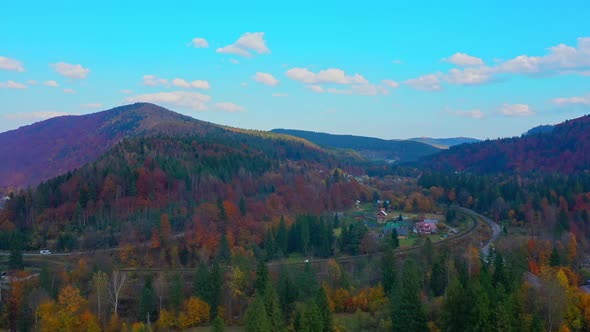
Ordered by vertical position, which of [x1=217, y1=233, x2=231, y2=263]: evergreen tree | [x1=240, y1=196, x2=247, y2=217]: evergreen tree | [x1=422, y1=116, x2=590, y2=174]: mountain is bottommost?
[x1=217, y1=233, x2=231, y2=263]: evergreen tree

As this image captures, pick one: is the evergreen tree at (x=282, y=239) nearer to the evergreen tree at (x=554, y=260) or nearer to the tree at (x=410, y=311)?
the tree at (x=410, y=311)

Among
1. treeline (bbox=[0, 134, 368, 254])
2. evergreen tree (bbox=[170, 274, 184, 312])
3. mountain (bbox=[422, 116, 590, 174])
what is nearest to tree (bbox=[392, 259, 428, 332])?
evergreen tree (bbox=[170, 274, 184, 312])

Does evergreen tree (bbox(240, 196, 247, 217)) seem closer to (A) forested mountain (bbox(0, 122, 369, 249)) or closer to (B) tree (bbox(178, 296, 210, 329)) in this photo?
(A) forested mountain (bbox(0, 122, 369, 249))

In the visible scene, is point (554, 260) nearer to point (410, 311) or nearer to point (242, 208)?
point (410, 311)

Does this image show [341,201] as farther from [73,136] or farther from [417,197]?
[73,136]

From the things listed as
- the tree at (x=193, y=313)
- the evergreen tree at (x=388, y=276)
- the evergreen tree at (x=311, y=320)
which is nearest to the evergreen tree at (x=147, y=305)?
the tree at (x=193, y=313)

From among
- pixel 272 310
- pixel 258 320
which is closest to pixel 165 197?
pixel 272 310
